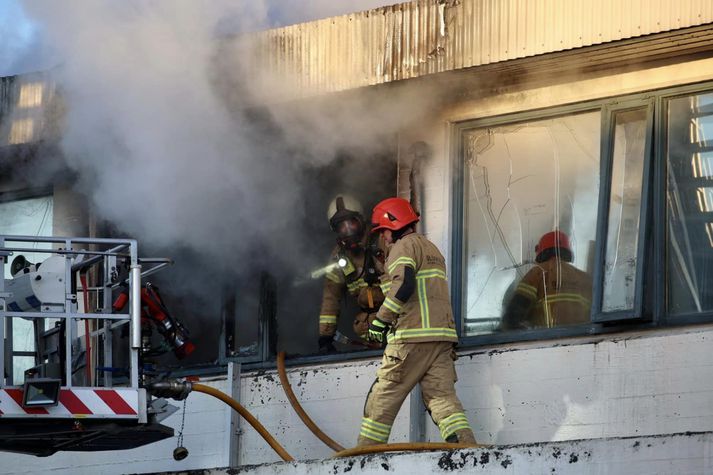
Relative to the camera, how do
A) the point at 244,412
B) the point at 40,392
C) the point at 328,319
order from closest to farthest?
1. the point at 40,392
2. the point at 244,412
3. the point at 328,319

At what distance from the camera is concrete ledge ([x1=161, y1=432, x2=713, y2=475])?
266 inches

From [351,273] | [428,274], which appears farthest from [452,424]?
[351,273]

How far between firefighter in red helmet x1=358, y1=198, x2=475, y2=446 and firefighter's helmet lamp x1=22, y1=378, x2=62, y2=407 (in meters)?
1.85

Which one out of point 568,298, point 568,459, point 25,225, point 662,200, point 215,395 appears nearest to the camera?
point 568,459

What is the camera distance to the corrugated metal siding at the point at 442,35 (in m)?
8.45

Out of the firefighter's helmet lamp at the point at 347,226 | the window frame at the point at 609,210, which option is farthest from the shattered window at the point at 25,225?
the window frame at the point at 609,210

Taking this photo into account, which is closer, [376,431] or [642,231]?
[376,431]

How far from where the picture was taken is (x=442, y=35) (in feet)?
29.9

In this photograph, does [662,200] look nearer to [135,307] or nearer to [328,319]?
[328,319]

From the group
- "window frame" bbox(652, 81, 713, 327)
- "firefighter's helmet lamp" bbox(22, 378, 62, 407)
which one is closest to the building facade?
"window frame" bbox(652, 81, 713, 327)

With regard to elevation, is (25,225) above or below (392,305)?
above

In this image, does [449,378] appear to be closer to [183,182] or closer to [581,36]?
[581,36]

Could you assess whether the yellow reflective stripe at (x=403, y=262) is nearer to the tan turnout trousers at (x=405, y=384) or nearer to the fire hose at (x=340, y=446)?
the tan turnout trousers at (x=405, y=384)

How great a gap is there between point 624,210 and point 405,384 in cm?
176
